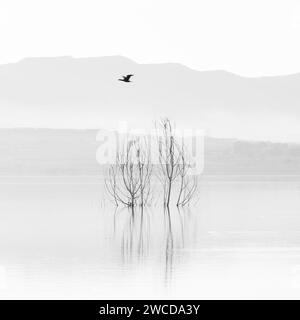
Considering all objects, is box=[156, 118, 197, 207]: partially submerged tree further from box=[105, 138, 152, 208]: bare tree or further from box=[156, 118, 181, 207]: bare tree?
box=[105, 138, 152, 208]: bare tree

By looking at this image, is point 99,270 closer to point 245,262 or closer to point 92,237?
point 245,262

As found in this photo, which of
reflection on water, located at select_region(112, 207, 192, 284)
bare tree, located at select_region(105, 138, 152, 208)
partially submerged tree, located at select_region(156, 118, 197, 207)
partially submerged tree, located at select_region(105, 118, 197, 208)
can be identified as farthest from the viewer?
partially submerged tree, located at select_region(156, 118, 197, 207)

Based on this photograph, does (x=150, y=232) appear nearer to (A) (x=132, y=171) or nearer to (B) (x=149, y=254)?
(B) (x=149, y=254)

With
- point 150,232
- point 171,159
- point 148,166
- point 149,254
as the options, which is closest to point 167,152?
point 171,159

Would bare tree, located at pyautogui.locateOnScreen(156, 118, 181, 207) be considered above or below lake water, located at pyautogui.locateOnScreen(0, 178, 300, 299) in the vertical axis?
above

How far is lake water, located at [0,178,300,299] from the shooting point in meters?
8.84

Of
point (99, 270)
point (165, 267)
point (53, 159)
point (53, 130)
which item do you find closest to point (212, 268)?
point (165, 267)

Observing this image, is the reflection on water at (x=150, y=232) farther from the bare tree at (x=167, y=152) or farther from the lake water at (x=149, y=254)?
the bare tree at (x=167, y=152)

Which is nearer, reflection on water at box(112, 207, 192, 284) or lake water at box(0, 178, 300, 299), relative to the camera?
lake water at box(0, 178, 300, 299)

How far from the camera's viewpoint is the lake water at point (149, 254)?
8.84m

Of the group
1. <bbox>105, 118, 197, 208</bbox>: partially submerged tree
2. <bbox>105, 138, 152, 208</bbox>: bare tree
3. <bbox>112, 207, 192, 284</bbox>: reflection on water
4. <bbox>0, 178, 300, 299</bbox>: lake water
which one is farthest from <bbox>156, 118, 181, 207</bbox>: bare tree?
<bbox>0, 178, 300, 299</bbox>: lake water

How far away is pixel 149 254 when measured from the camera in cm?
1145

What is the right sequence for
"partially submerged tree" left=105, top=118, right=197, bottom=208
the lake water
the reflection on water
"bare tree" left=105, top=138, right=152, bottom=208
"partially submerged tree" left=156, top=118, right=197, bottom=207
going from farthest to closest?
1. "partially submerged tree" left=156, top=118, right=197, bottom=207
2. "partially submerged tree" left=105, top=118, right=197, bottom=208
3. "bare tree" left=105, top=138, right=152, bottom=208
4. the reflection on water
5. the lake water
